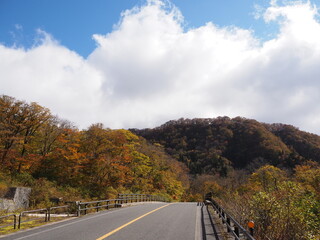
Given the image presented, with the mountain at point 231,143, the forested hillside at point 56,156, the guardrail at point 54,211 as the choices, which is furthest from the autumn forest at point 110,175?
the guardrail at point 54,211

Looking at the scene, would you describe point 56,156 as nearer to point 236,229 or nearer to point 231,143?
point 236,229

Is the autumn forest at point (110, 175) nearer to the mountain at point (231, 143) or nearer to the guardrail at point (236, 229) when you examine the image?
the guardrail at point (236, 229)

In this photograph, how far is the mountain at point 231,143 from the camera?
94.8 meters

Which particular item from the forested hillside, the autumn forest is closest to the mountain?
the autumn forest

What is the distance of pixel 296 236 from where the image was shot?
25.6 ft

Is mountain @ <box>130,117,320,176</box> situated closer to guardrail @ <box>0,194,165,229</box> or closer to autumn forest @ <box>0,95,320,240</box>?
autumn forest @ <box>0,95,320,240</box>

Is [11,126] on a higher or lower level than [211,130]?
lower

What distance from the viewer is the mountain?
311 feet

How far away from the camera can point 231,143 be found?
4774 inches

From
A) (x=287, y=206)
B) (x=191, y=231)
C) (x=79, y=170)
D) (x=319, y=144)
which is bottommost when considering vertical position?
(x=191, y=231)

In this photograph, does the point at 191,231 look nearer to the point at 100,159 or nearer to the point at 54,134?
the point at 100,159

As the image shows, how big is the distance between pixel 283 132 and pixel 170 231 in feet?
386

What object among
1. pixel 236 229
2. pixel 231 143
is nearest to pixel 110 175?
pixel 236 229

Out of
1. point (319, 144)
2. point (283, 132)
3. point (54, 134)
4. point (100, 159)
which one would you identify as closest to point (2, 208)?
point (100, 159)
